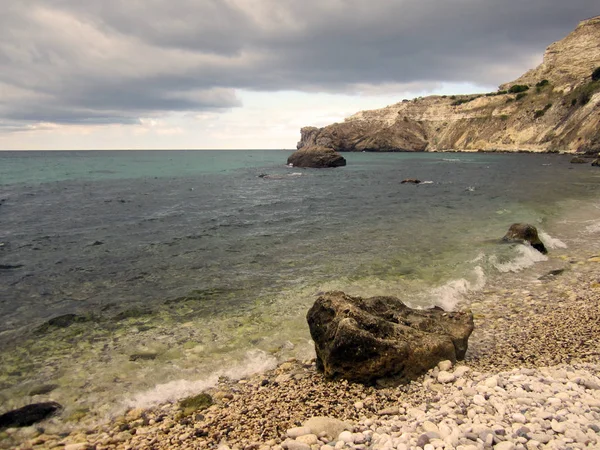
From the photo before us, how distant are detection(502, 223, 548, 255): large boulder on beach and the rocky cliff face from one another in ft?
310

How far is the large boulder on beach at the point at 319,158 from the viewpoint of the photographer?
88.9m

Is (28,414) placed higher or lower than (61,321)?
higher

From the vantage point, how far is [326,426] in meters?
6.34

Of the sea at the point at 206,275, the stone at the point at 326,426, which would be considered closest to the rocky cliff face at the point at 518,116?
the sea at the point at 206,275

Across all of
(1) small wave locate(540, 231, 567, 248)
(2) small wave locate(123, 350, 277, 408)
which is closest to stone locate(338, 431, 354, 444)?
(2) small wave locate(123, 350, 277, 408)

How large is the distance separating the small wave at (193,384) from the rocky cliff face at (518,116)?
110691 mm

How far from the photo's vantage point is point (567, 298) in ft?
40.8

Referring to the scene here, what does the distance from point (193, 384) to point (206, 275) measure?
8.24 m

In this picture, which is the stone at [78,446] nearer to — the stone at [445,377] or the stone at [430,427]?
the stone at [430,427]

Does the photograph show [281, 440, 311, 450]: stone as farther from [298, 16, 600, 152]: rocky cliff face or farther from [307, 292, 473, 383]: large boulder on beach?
[298, 16, 600, 152]: rocky cliff face

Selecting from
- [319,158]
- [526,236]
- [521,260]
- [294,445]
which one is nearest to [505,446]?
[294,445]

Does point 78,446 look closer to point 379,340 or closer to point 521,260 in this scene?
point 379,340

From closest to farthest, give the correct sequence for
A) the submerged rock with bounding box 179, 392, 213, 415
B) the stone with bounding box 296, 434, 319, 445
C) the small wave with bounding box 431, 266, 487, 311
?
the stone with bounding box 296, 434, 319, 445 < the submerged rock with bounding box 179, 392, 213, 415 < the small wave with bounding box 431, 266, 487, 311

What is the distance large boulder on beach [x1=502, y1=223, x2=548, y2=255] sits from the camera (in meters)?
18.4
